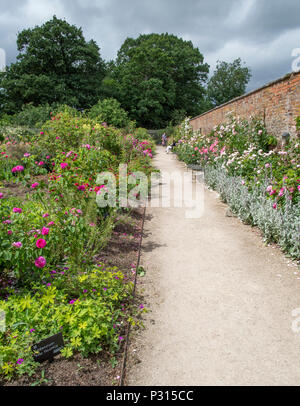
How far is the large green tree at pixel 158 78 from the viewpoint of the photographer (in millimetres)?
34562

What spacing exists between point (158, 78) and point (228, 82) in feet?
79.0

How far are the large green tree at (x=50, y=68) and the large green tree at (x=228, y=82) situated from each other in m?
31.8

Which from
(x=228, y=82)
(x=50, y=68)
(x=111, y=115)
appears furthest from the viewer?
(x=228, y=82)

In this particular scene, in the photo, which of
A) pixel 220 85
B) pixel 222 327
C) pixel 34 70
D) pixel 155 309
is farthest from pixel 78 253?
pixel 220 85

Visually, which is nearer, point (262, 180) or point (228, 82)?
point (262, 180)

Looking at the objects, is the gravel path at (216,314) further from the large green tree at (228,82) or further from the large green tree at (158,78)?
the large green tree at (228,82)

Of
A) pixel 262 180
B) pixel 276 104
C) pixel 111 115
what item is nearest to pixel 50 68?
pixel 111 115

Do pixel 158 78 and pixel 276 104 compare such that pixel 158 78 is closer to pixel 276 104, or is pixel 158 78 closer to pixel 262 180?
pixel 276 104

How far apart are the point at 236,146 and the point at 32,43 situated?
1108 inches

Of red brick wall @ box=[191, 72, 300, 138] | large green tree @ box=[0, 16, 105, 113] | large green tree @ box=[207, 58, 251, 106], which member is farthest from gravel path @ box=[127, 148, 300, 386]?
large green tree @ box=[207, 58, 251, 106]

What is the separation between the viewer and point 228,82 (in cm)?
5359

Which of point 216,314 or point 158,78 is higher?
point 158,78

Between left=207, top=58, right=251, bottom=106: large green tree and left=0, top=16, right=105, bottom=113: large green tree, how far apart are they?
104 feet

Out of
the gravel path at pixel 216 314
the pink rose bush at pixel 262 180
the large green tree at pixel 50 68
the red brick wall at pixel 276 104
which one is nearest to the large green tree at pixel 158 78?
the large green tree at pixel 50 68
